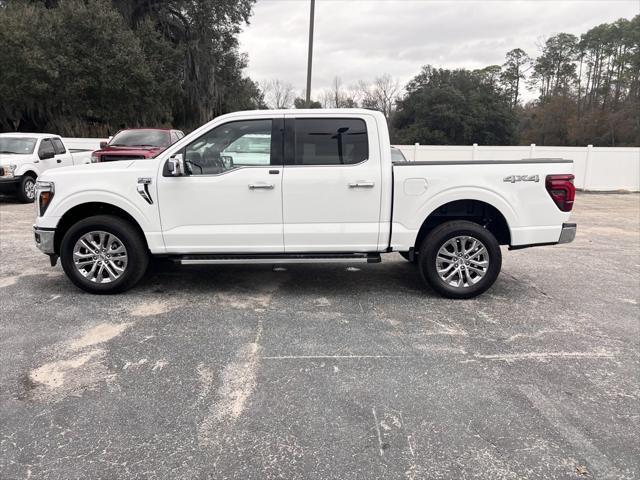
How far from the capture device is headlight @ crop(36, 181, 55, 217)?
17.7 feet

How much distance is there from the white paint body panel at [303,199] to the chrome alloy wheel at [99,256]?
0.36m

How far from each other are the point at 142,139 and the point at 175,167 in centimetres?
872

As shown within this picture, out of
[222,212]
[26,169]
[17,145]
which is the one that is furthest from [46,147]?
[222,212]

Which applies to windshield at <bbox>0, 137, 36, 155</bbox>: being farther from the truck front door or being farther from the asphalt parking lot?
the truck front door

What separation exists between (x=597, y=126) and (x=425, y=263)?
153 feet

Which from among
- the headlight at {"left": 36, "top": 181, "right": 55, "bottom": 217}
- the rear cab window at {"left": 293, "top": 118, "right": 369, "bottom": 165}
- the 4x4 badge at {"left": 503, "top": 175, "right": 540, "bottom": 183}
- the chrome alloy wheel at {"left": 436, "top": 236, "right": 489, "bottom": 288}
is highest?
the rear cab window at {"left": 293, "top": 118, "right": 369, "bottom": 165}

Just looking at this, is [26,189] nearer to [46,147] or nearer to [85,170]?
[46,147]

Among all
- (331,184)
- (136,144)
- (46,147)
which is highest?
(136,144)

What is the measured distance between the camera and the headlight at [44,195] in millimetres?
5398

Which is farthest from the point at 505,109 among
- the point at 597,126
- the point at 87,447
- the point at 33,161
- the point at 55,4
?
the point at 87,447

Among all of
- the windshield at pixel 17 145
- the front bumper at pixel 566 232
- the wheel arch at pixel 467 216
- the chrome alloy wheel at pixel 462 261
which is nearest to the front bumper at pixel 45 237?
the wheel arch at pixel 467 216

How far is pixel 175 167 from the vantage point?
510 centimetres

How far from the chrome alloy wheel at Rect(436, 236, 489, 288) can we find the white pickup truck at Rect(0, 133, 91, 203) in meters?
10.9

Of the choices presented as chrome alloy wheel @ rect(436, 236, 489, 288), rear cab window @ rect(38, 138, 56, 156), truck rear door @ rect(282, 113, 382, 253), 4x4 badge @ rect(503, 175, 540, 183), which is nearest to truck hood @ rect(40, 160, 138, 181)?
truck rear door @ rect(282, 113, 382, 253)
